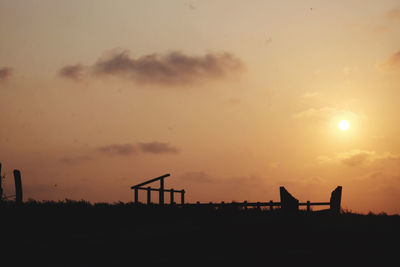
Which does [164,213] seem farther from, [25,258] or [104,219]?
[25,258]

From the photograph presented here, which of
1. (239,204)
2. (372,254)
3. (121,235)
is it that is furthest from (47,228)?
(372,254)

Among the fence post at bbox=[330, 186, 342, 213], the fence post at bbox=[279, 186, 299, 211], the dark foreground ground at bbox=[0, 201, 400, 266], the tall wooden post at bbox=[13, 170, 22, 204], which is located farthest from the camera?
the tall wooden post at bbox=[13, 170, 22, 204]

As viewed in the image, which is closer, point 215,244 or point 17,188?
point 215,244

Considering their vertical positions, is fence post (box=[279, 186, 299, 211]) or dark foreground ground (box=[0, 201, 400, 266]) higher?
fence post (box=[279, 186, 299, 211])

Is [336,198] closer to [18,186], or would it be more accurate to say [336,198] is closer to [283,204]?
[283,204]

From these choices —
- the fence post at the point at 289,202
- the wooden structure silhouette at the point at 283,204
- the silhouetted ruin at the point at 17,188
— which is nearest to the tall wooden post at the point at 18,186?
the silhouetted ruin at the point at 17,188

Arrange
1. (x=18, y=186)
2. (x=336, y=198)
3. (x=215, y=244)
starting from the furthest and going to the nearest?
(x=18, y=186) < (x=336, y=198) < (x=215, y=244)

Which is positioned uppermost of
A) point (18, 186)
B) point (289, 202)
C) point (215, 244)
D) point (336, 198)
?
point (18, 186)

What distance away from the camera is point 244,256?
13000 millimetres

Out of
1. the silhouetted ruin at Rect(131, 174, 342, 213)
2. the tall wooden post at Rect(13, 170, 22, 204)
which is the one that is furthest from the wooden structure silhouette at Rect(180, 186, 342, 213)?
the tall wooden post at Rect(13, 170, 22, 204)

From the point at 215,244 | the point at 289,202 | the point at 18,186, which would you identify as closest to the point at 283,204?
the point at 289,202

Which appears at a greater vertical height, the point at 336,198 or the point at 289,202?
the point at 336,198

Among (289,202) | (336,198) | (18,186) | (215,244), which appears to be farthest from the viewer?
(18,186)

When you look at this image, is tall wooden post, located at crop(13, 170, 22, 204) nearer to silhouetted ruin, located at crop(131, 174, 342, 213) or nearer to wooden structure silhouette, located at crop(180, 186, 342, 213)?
silhouetted ruin, located at crop(131, 174, 342, 213)
